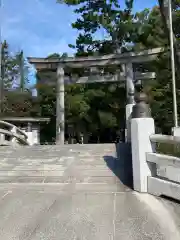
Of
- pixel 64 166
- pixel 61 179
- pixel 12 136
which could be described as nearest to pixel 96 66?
pixel 12 136

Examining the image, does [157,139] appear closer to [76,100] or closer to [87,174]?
[87,174]

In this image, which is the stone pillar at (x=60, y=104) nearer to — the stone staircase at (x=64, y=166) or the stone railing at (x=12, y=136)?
the stone railing at (x=12, y=136)

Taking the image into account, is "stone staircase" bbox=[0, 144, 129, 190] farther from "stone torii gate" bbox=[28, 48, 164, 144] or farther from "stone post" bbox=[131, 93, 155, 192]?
"stone torii gate" bbox=[28, 48, 164, 144]

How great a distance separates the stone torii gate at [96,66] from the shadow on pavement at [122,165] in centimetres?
676

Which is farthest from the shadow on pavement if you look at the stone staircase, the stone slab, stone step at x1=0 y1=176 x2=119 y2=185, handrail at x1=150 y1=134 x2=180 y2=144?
handrail at x1=150 y1=134 x2=180 y2=144

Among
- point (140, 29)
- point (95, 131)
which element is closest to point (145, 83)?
point (140, 29)

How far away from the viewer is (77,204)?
3.98 m

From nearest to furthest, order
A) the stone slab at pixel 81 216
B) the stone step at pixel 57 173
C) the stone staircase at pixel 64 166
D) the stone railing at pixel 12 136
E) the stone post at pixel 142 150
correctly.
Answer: the stone slab at pixel 81 216 < the stone post at pixel 142 150 < the stone staircase at pixel 64 166 < the stone step at pixel 57 173 < the stone railing at pixel 12 136

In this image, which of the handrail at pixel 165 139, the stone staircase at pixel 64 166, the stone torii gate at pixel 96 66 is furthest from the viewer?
the stone torii gate at pixel 96 66

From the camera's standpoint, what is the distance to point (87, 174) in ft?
18.4

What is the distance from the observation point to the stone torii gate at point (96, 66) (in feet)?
44.5

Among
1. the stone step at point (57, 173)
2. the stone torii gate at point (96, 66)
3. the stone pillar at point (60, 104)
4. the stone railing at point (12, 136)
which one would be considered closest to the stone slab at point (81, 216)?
the stone step at point (57, 173)

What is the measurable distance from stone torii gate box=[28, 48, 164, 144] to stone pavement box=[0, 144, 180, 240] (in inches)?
292

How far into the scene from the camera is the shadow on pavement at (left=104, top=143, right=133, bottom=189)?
5238 mm
